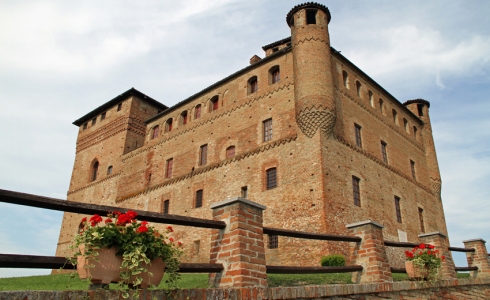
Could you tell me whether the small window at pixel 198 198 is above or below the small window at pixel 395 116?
below

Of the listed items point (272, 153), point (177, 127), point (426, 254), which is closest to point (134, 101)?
point (177, 127)

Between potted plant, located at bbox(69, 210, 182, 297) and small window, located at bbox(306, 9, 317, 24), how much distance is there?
17.9 metres

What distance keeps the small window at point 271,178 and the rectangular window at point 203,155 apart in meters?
5.09

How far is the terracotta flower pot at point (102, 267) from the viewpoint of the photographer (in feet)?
10.7

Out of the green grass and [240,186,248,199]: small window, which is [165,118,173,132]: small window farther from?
the green grass

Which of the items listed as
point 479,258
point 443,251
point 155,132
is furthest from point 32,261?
point 155,132

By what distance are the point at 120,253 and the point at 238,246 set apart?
1502mm

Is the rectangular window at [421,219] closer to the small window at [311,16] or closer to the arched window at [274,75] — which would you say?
the arched window at [274,75]

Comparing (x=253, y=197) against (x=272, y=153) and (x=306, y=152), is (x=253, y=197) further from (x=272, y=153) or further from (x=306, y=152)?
(x=306, y=152)

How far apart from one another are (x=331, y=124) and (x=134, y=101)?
17.7 m

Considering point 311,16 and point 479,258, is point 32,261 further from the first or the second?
point 311,16

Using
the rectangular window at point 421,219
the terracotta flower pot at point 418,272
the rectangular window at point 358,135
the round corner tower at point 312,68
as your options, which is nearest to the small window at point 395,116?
the rectangular window at point 358,135

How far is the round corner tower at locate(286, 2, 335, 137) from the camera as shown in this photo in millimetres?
16969

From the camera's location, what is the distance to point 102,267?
3.32m
